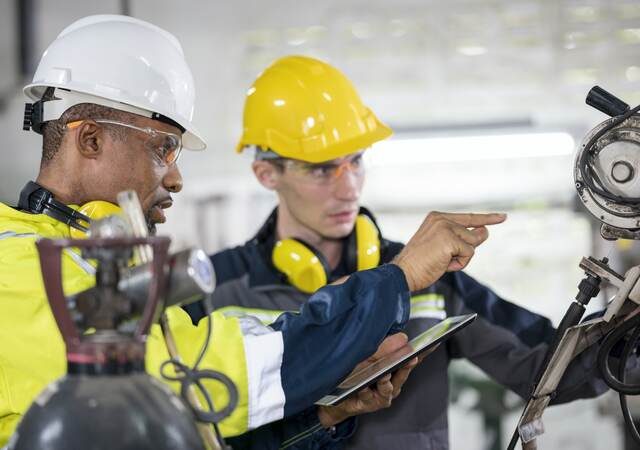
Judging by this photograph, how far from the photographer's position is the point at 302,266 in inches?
99.2

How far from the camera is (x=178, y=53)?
2.04m

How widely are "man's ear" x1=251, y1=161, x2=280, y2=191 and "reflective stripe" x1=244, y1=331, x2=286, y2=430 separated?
1.12 m

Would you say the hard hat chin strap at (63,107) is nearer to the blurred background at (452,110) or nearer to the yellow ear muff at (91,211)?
the yellow ear muff at (91,211)

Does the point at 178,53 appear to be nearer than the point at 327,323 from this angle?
No

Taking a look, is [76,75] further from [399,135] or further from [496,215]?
[399,135]

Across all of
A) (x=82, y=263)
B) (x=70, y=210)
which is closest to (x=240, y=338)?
(x=82, y=263)

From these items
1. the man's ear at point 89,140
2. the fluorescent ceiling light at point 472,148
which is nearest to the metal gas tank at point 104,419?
the man's ear at point 89,140

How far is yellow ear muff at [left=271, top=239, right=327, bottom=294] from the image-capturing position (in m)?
2.52

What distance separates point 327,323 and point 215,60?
4.17 metres

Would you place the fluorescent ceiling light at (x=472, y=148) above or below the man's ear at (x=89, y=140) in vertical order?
below

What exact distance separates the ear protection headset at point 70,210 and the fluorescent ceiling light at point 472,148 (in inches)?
163

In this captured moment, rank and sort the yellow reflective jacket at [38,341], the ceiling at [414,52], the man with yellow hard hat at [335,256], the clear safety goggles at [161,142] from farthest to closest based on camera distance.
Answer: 1. the ceiling at [414,52]
2. the man with yellow hard hat at [335,256]
3. the clear safety goggles at [161,142]
4. the yellow reflective jacket at [38,341]

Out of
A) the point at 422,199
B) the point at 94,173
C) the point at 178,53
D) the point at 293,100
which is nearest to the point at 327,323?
the point at 94,173

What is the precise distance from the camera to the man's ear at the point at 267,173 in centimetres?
276
